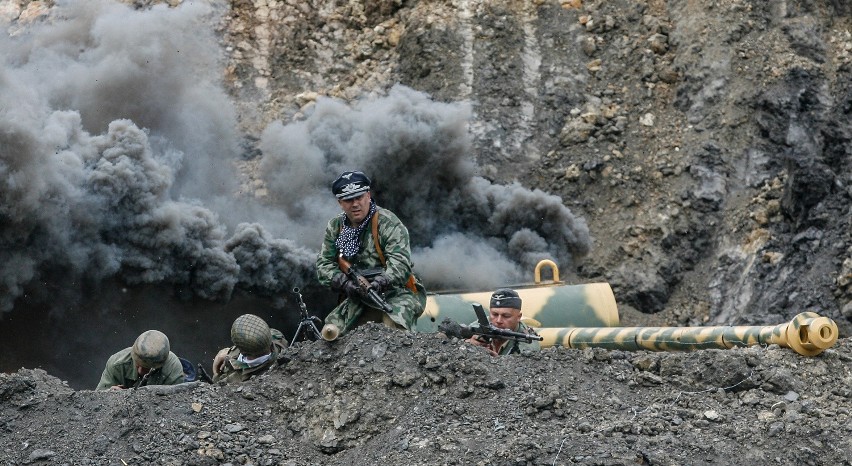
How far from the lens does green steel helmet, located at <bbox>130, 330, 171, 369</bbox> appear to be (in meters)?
10.3

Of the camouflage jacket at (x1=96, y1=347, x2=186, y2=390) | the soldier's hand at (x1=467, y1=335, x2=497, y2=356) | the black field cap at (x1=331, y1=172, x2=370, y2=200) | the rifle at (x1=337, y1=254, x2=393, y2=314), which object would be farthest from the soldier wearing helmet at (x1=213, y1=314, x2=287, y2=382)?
the soldier's hand at (x1=467, y1=335, x2=497, y2=356)

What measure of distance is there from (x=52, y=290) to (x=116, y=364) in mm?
5802

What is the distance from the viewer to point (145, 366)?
10445mm

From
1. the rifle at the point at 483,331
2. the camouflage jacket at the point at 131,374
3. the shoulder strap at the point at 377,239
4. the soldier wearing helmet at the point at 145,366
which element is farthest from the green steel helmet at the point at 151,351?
the rifle at the point at 483,331

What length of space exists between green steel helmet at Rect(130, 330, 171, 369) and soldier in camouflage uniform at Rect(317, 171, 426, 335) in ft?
4.05

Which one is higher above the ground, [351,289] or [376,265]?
[376,265]

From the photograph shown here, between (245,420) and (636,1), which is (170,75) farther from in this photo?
(245,420)

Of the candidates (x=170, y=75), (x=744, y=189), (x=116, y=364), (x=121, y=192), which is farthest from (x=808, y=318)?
(x=170, y=75)

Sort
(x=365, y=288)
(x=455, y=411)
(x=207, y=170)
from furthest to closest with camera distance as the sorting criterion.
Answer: (x=207, y=170), (x=365, y=288), (x=455, y=411)

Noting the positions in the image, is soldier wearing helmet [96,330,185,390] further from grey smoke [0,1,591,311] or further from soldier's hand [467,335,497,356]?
grey smoke [0,1,591,311]

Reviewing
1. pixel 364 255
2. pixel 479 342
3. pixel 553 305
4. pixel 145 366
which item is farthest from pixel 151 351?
pixel 553 305

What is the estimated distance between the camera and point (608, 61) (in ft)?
62.2

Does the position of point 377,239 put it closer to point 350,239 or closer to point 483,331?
point 350,239

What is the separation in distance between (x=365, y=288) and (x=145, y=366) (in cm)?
169
